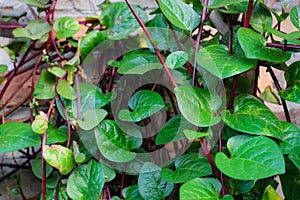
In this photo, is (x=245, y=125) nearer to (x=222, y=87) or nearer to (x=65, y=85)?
(x=222, y=87)

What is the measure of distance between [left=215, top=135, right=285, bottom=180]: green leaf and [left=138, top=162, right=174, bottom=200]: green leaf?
147 millimetres

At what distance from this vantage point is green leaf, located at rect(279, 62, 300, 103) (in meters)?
0.62

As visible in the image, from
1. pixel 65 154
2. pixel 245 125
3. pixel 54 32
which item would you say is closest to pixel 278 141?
pixel 245 125

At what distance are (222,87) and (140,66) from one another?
17cm

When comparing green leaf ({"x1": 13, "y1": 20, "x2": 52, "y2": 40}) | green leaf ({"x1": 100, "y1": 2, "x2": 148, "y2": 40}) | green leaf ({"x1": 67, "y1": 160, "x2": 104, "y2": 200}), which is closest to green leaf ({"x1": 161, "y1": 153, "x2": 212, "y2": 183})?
green leaf ({"x1": 67, "y1": 160, "x2": 104, "y2": 200})

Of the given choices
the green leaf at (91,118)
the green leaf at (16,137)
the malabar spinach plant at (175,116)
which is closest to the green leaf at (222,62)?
the malabar spinach plant at (175,116)

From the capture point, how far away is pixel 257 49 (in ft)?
1.95

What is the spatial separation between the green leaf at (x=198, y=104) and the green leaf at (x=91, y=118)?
170mm

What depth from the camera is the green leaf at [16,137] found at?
0.67 meters

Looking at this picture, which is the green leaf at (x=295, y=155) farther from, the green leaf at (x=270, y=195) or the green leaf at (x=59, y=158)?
the green leaf at (x=59, y=158)

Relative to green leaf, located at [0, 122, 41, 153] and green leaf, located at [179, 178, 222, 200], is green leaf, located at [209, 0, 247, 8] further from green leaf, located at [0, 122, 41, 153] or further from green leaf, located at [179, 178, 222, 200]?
green leaf, located at [0, 122, 41, 153]

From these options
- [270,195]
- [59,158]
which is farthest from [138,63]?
[270,195]

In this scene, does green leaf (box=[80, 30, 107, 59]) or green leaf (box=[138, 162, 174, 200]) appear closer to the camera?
green leaf (box=[138, 162, 174, 200])

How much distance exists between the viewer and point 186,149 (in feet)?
2.35
